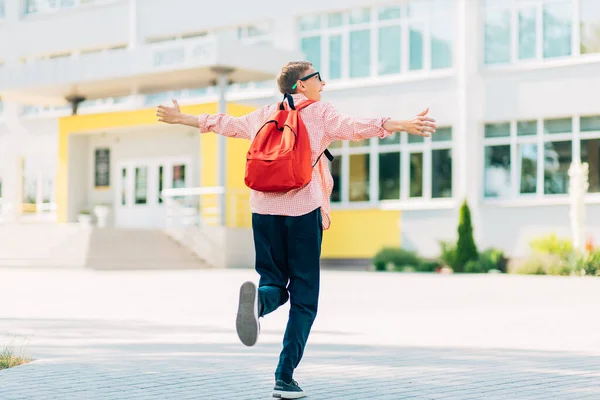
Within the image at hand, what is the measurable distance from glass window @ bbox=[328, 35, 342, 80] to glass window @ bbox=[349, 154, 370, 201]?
235cm

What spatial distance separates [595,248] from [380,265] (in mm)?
5430

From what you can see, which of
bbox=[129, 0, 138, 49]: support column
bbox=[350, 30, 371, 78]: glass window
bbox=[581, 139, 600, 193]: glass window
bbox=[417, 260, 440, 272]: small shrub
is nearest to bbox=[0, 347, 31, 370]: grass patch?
bbox=[417, 260, 440, 272]: small shrub

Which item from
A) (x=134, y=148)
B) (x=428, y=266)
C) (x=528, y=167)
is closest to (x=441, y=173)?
(x=528, y=167)

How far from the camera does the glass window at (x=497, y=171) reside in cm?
2623

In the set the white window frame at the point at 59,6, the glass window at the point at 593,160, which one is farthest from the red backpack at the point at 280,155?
the white window frame at the point at 59,6

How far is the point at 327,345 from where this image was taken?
8398 millimetres

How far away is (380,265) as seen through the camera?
1026 inches

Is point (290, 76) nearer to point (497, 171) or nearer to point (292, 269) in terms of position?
point (292, 269)

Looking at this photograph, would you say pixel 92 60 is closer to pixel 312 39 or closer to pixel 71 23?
pixel 312 39

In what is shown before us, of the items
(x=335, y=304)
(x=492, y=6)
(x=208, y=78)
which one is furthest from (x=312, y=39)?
(x=335, y=304)

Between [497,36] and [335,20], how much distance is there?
4.87 metres

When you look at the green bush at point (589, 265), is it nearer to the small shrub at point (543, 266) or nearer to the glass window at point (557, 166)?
the small shrub at point (543, 266)

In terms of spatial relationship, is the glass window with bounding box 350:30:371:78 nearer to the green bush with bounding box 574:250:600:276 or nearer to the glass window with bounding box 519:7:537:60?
the glass window with bounding box 519:7:537:60

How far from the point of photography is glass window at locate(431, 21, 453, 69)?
27203mm
